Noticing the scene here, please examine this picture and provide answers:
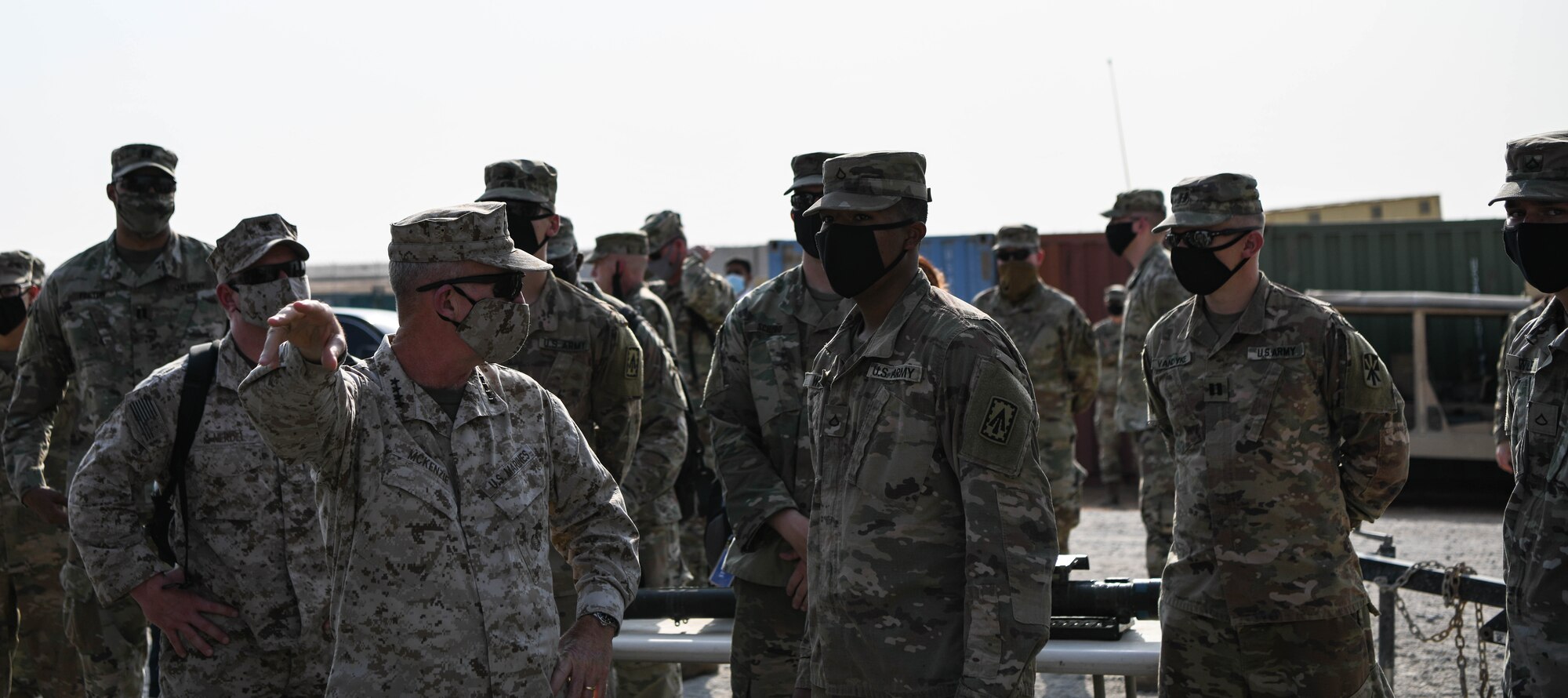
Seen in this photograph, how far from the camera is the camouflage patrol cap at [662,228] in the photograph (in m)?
9.82

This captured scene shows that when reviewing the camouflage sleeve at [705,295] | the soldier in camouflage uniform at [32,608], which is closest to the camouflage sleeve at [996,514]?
the soldier in camouflage uniform at [32,608]

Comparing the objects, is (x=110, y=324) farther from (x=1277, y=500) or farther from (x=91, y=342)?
(x=1277, y=500)

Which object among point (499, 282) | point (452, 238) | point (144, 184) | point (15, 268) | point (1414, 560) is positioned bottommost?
point (1414, 560)

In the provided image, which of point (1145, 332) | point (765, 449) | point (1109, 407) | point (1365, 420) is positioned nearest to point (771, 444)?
point (765, 449)

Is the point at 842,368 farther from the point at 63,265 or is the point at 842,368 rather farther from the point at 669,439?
the point at 63,265

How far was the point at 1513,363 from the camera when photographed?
3572mm

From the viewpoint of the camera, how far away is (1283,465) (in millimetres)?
4387

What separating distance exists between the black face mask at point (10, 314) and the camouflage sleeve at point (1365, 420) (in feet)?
21.2

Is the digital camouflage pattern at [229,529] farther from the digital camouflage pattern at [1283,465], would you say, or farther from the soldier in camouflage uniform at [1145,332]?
the soldier in camouflage uniform at [1145,332]

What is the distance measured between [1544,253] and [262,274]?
3476mm

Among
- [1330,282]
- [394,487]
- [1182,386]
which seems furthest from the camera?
[1330,282]

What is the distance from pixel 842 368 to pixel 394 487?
1071mm

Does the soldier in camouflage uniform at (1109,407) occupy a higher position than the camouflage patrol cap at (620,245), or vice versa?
the camouflage patrol cap at (620,245)

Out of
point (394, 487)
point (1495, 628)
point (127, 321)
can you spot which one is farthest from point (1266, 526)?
point (127, 321)
